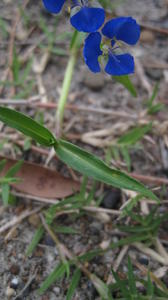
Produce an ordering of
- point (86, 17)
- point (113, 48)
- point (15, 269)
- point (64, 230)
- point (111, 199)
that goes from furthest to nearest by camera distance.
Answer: point (111, 199), point (64, 230), point (15, 269), point (113, 48), point (86, 17)

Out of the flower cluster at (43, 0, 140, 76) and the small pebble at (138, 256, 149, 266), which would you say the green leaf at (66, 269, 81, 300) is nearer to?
the small pebble at (138, 256, 149, 266)

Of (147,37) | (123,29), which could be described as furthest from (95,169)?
(147,37)

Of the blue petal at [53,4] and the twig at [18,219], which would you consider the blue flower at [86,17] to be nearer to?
the blue petal at [53,4]

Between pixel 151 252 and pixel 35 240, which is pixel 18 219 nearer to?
pixel 35 240

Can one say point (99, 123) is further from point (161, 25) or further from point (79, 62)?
point (161, 25)

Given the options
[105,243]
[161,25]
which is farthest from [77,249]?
[161,25]

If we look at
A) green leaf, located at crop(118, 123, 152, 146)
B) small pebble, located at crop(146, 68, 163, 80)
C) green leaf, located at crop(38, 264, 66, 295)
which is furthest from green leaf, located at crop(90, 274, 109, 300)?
small pebble, located at crop(146, 68, 163, 80)
